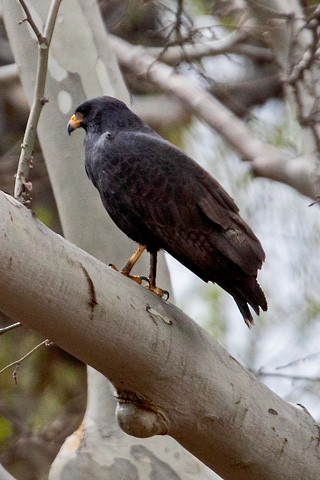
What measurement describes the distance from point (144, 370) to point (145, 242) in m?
0.61

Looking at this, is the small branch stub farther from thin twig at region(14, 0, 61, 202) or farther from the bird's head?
the bird's head

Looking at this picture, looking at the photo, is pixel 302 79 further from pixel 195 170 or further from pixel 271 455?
pixel 271 455

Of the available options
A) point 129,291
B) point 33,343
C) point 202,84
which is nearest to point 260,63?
point 202,84

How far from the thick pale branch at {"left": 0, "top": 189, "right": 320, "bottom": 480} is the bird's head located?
78 centimetres

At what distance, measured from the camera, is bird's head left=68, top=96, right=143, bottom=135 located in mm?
3117

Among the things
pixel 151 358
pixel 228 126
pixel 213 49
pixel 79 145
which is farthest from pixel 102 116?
pixel 213 49

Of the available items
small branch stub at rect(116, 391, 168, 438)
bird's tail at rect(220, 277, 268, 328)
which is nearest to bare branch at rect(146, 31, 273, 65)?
bird's tail at rect(220, 277, 268, 328)

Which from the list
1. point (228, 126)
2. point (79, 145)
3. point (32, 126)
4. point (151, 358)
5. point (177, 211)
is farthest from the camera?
point (228, 126)

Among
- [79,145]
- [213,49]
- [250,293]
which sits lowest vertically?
[213,49]

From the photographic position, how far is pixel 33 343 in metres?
5.84

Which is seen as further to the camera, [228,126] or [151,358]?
[228,126]

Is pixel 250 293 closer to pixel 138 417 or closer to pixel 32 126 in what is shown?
pixel 138 417

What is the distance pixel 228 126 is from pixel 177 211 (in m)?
2.10

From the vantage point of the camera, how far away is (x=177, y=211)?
270cm
